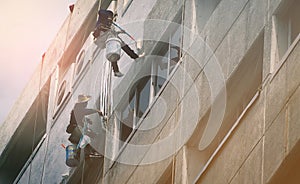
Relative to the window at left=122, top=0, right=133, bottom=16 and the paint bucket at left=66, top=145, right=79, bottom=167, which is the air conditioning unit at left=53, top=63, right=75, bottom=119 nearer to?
the paint bucket at left=66, top=145, right=79, bottom=167

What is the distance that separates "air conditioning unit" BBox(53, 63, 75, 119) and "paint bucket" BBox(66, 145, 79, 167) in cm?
291

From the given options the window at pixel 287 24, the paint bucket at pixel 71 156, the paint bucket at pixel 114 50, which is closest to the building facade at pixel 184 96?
the window at pixel 287 24

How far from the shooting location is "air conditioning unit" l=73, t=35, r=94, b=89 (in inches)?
1067

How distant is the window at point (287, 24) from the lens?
17312 millimetres

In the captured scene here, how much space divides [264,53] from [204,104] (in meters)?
2.00

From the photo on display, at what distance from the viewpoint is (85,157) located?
80.5 ft

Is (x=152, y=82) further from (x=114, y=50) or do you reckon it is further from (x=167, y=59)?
(x=114, y=50)

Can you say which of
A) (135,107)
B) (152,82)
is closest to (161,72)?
(152,82)

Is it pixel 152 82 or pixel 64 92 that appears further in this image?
pixel 64 92

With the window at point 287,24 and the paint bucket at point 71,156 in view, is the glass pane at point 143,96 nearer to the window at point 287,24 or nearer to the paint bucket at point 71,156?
the paint bucket at point 71,156

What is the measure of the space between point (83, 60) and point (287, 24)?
1083 cm

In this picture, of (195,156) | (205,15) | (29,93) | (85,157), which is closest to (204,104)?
(195,156)

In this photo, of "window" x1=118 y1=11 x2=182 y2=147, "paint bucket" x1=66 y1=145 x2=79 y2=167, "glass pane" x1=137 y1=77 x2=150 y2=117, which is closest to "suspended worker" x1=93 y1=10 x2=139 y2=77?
"window" x1=118 y1=11 x2=182 y2=147

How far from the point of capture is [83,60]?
90.9ft
